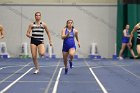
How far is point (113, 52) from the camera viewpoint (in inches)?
1033

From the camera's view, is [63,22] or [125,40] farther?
[63,22]

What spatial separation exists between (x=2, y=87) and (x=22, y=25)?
1624cm

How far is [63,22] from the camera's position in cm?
2634

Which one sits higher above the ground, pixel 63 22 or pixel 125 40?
pixel 63 22

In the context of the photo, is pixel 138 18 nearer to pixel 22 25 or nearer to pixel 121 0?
pixel 121 0

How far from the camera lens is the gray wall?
86.0ft

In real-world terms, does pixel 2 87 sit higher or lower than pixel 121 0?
lower

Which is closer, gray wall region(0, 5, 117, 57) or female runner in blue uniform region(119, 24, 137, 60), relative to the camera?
female runner in blue uniform region(119, 24, 137, 60)

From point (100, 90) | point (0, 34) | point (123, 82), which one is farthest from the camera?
point (0, 34)

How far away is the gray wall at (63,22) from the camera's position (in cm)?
2620

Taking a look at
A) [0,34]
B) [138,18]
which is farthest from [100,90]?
[138,18]

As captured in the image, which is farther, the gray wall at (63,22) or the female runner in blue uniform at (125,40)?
the gray wall at (63,22)

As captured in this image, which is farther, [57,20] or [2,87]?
[57,20]

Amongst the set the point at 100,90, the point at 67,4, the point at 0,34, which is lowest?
the point at 100,90
